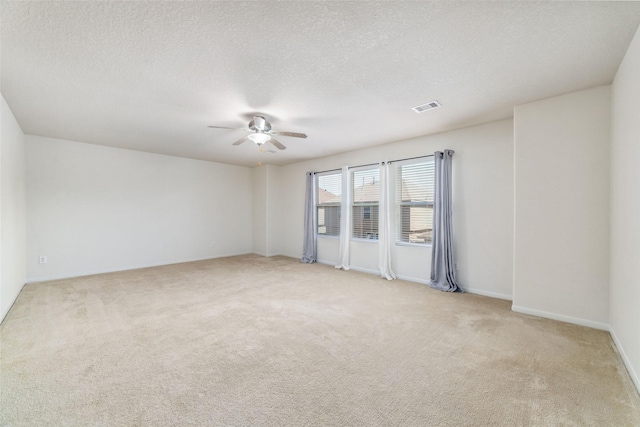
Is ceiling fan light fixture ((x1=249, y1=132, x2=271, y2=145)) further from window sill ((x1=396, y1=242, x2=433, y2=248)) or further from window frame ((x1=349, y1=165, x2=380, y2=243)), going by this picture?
window sill ((x1=396, y1=242, x2=433, y2=248))

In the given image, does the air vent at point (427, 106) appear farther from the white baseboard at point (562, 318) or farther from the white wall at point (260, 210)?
the white wall at point (260, 210)

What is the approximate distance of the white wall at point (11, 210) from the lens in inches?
123

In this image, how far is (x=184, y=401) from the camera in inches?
68.7

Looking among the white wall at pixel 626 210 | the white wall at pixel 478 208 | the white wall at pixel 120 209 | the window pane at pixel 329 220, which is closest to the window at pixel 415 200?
the white wall at pixel 478 208

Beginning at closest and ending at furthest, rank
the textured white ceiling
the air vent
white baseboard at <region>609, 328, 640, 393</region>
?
the textured white ceiling
white baseboard at <region>609, 328, 640, 393</region>
the air vent

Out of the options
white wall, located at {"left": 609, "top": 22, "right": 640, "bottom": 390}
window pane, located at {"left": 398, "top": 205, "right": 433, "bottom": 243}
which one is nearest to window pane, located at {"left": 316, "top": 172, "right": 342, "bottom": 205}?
window pane, located at {"left": 398, "top": 205, "right": 433, "bottom": 243}

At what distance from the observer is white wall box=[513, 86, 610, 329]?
2826mm

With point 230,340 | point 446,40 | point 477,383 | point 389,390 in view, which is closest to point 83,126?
point 230,340

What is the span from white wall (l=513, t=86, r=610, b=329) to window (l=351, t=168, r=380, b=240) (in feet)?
8.22

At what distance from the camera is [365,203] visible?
5.60 m

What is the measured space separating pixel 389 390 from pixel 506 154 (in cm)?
357

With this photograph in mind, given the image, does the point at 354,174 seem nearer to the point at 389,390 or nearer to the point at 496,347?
the point at 496,347

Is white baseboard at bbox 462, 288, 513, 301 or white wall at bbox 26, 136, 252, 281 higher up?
white wall at bbox 26, 136, 252, 281

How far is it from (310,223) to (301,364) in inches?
174
